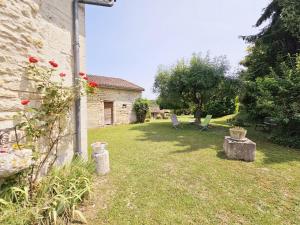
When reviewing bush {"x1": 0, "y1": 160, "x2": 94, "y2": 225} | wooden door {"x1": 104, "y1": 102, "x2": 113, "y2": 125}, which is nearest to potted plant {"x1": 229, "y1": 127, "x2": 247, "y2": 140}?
bush {"x1": 0, "y1": 160, "x2": 94, "y2": 225}

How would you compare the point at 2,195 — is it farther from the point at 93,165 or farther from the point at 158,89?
the point at 158,89

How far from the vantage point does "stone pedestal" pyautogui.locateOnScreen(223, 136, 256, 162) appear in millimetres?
4668

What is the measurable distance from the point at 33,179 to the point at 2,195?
47 centimetres

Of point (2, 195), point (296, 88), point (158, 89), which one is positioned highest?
point (158, 89)

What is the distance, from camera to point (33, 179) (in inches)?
99.3

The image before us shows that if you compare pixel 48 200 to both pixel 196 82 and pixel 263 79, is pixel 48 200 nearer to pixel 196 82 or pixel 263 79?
pixel 263 79

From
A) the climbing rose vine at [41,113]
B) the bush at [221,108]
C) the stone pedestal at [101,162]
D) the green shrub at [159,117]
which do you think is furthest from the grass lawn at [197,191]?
the green shrub at [159,117]

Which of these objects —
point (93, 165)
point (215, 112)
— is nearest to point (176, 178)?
point (93, 165)

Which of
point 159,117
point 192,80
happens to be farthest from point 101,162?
point 159,117

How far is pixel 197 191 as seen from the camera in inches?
124

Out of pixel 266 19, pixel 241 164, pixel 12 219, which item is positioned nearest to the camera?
pixel 12 219

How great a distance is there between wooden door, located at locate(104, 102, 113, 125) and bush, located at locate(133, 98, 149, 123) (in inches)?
96.8

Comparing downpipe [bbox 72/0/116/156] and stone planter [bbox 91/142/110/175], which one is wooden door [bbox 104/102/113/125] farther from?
downpipe [bbox 72/0/116/156]

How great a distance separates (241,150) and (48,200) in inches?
186
